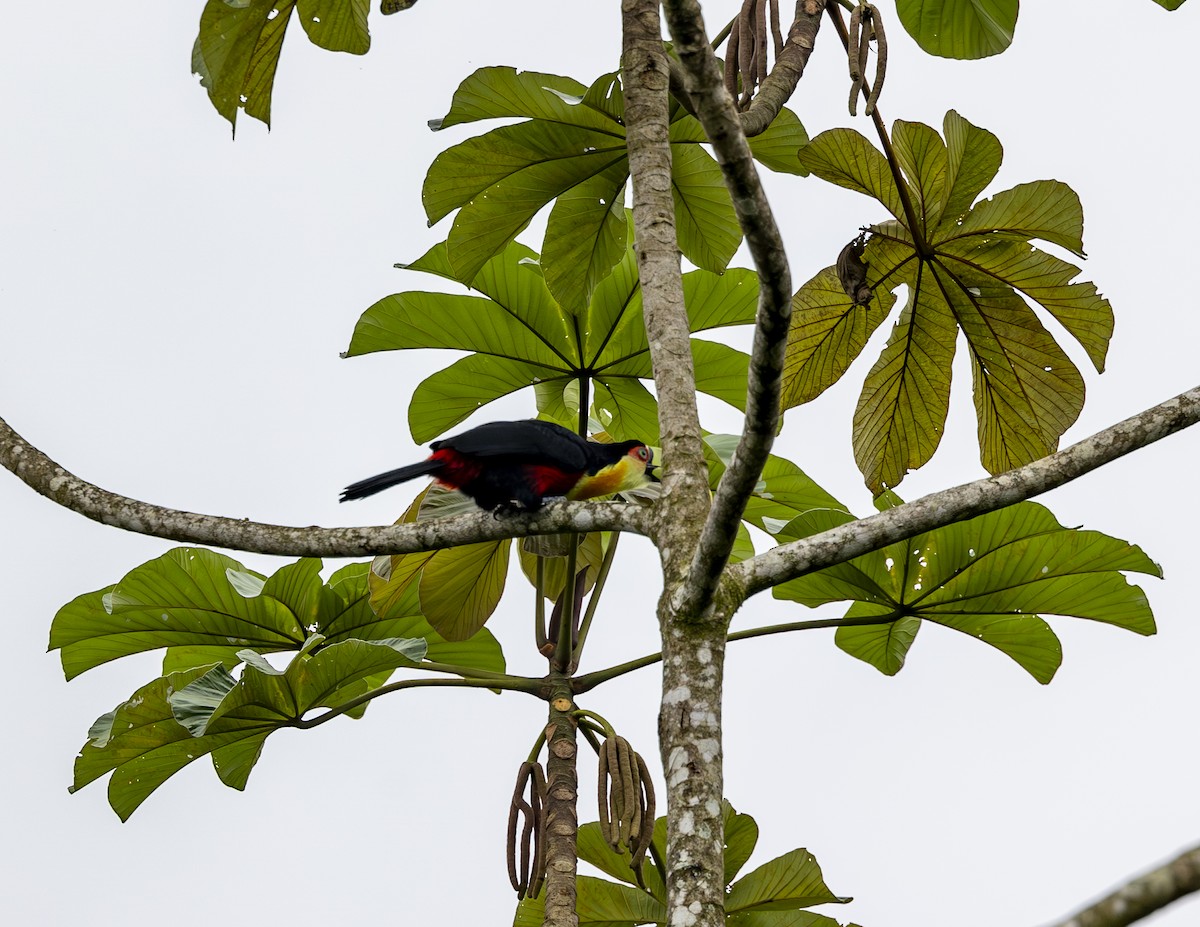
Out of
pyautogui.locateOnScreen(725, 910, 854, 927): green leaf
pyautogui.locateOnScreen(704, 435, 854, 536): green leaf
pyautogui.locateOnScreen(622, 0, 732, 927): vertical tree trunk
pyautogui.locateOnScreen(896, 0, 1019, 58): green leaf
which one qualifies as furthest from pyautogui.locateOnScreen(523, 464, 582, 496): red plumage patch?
pyautogui.locateOnScreen(896, 0, 1019, 58): green leaf

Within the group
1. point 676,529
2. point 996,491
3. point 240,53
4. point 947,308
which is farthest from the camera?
point 947,308

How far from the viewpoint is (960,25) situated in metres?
3.87

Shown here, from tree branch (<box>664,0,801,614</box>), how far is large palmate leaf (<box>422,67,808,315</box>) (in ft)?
5.39

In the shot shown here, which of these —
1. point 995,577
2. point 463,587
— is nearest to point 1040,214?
point 995,577

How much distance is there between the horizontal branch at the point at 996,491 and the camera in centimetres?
234

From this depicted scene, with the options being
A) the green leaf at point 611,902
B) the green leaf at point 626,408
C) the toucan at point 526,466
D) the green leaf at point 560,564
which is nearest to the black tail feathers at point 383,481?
the toucan at point 526,466

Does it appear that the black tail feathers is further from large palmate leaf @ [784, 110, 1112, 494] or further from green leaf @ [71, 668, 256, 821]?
large palmate leaf @ [784, 110, 1112, 494]

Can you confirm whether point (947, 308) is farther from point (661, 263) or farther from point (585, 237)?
point (661, 263)

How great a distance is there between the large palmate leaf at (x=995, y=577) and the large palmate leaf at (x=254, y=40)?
1850 millimetres

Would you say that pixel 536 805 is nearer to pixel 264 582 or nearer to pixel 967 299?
pixel 264 582

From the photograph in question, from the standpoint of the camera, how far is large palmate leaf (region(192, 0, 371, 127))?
3322 mm

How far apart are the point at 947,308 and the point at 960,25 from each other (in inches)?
33.6

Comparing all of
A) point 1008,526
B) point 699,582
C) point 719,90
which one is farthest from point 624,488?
point 719,90

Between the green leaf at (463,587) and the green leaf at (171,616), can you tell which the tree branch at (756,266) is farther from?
the green leaf at (171,616)
